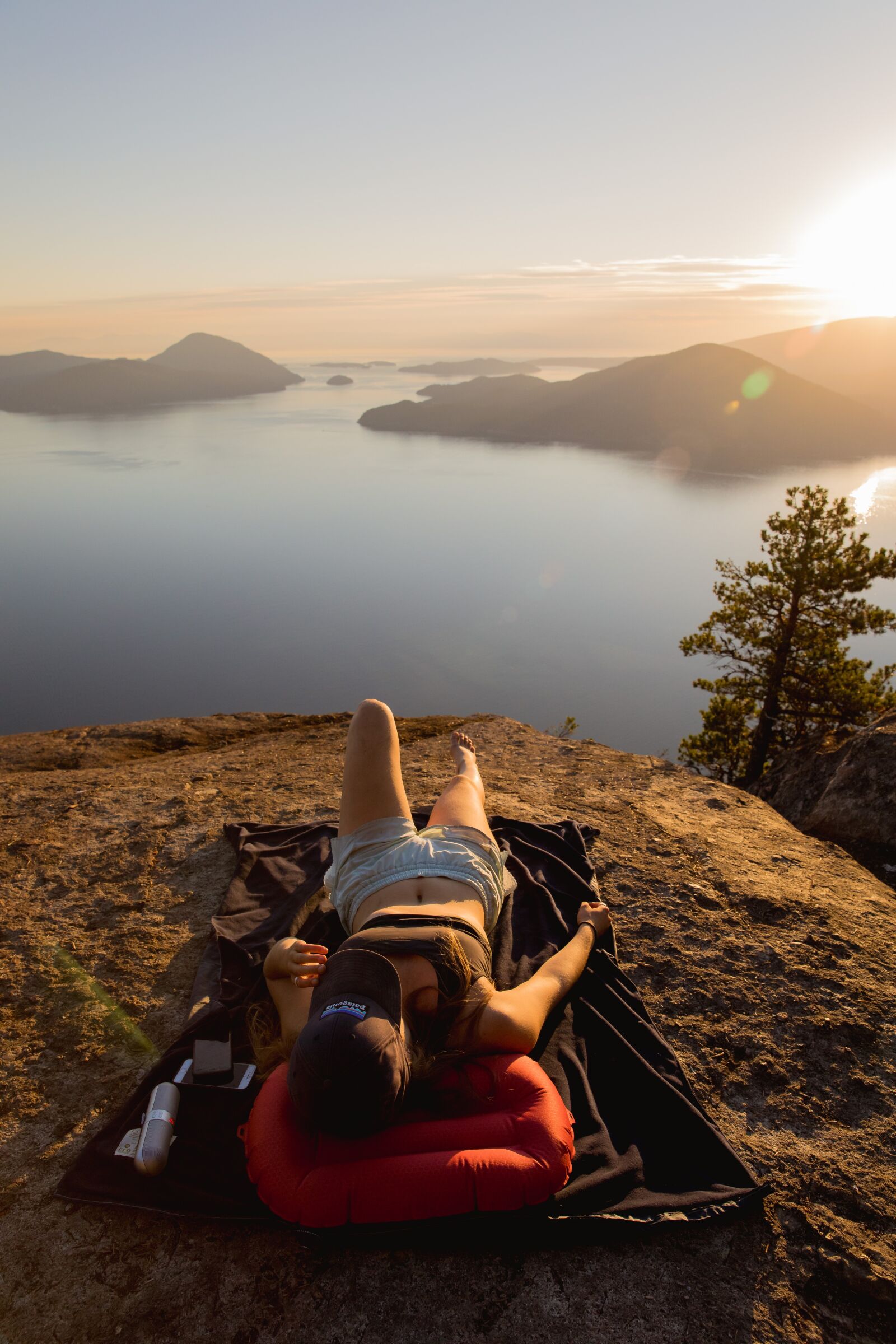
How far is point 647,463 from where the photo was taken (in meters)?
165

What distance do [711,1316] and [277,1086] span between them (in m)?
1.58

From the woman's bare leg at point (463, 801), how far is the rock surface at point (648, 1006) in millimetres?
901

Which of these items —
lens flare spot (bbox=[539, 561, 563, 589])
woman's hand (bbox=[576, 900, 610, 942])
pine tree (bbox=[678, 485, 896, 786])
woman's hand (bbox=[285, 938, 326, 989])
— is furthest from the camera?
lens flare spot (bbox=[539, 561, 563, 589])

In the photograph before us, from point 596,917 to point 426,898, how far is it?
3.41 feet

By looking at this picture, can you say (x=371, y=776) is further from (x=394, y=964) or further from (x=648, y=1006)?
(x=648, y=1006)

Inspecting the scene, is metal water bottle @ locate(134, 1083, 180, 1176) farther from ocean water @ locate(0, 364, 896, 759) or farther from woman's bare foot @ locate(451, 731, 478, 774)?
ocean water @ locate(0, 364, 896, 759)

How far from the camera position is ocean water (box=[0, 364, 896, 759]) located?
5691 centimetres

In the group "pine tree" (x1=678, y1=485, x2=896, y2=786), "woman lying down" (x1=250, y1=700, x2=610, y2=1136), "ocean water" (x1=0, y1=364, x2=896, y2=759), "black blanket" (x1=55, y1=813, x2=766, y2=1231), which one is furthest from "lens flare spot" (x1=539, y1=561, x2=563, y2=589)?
"woman lying down" (x1=250, y1=700, x2=610, y2=1136)

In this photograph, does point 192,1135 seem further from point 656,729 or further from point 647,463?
point 647,463

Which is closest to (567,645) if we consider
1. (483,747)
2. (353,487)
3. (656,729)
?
(656,729)

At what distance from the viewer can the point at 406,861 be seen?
3.42 metres

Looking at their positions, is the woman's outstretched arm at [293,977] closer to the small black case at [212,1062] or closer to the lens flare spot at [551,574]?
the small black case at [212,1062]

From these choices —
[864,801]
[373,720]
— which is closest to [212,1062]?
[373,720]

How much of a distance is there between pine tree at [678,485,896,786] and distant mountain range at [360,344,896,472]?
15515 centimetres
